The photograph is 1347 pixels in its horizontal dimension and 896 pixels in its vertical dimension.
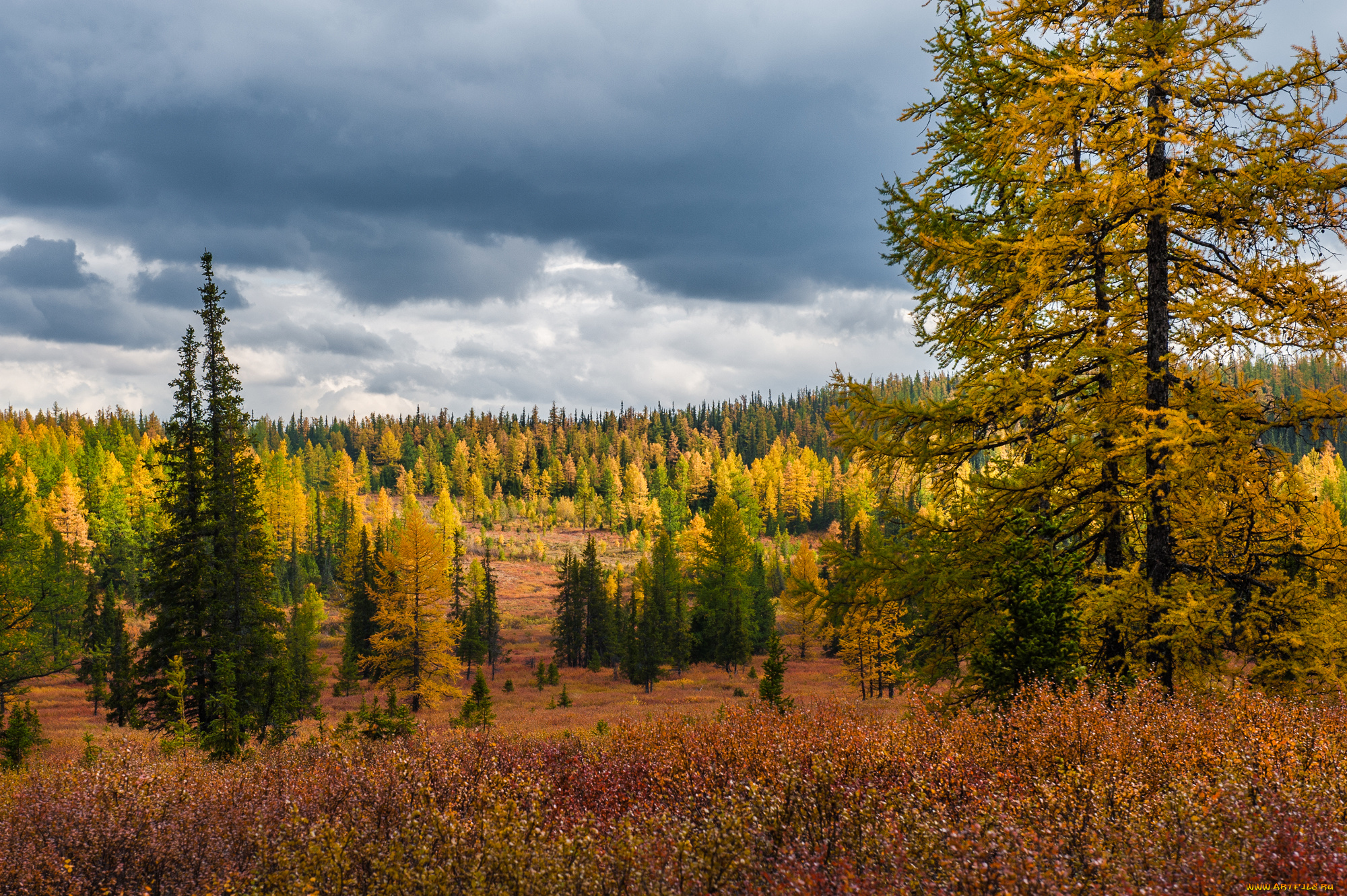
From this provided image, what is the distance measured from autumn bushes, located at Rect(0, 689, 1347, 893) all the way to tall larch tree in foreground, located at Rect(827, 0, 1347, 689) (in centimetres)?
122

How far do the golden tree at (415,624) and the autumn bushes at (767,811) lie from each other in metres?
31.1

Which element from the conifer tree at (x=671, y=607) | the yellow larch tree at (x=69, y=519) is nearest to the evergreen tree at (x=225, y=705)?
the conifer tree at (x=671, y=607)

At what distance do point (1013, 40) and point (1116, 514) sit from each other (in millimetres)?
→ 5456

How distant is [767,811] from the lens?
389cm

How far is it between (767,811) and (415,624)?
35985 millimetres

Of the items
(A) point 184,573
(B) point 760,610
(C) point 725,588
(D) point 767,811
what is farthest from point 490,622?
(D) point 767,811

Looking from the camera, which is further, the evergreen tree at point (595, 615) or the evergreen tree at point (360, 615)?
the evergreen tree at point (595, 615)

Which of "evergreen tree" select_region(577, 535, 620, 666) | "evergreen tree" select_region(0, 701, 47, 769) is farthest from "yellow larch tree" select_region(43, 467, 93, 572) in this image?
"evergreen tree" select_region(0, 701, 47, 769)

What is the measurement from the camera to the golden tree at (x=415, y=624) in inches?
1410

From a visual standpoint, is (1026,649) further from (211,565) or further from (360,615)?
(360,615)

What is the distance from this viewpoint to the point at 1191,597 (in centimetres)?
610

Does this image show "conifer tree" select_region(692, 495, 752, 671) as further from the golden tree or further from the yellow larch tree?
the yellow larch tree

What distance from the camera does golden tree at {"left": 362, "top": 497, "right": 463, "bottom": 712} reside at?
1410 inches

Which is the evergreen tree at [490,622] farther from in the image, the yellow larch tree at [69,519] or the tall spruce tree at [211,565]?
the yellow larch tree at [69,519]
